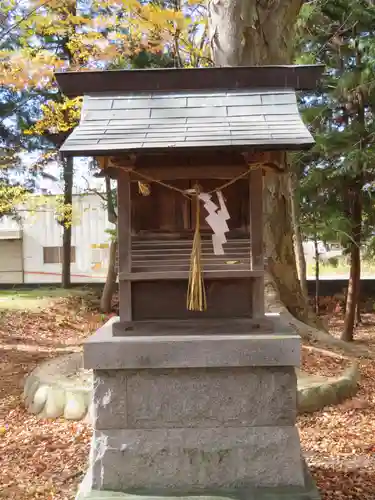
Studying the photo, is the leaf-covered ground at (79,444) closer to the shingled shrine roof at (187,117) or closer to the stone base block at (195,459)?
the stone base block at (195,459)

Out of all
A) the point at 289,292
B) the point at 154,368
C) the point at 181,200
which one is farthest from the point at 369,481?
the point at 289,292

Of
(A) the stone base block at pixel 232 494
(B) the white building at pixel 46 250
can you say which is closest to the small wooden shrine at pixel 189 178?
(A) the stone base block at pixel 232 494

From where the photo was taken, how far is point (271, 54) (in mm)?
7684

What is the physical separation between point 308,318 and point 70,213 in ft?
23.4

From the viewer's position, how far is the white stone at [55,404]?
632 cm

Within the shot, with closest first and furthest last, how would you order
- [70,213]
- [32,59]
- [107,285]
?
[32,59] → [70,213] → [107,285]

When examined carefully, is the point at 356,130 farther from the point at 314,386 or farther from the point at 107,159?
the point at 107,159

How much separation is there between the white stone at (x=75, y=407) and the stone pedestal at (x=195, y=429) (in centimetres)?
276

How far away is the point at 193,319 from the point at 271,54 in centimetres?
555

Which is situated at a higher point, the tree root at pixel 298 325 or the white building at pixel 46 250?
the white building at pixel 46 250

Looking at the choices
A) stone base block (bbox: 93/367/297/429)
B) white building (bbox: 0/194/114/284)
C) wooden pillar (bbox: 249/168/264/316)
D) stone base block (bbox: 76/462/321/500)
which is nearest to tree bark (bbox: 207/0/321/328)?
wooden pillar (bbox: 249/168/264/316)

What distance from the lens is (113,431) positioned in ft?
11.4

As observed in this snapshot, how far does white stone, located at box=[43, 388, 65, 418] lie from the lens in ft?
20.7

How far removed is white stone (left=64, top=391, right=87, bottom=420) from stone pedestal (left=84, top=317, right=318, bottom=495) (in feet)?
9.06
